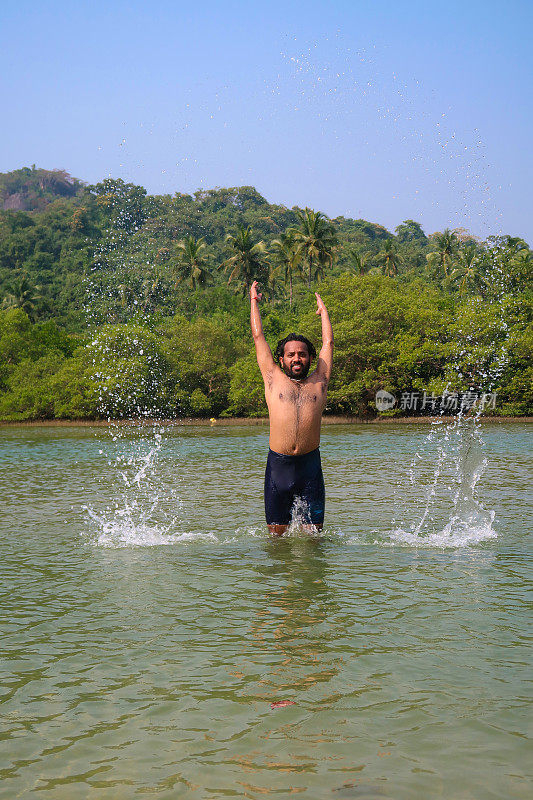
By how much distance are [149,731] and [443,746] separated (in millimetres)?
1614

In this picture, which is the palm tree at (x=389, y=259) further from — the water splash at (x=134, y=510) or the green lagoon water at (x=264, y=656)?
the green lagoon water at (x=264, y=656)

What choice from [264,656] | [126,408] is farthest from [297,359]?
[126,408]

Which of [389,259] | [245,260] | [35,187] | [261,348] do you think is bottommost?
[261,348]

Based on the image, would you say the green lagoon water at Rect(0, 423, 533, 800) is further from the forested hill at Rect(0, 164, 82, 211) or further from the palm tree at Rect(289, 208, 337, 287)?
the forested hill at Rect(0, 164, 82, 211)

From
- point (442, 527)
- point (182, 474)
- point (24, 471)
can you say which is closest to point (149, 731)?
point (442, 527)

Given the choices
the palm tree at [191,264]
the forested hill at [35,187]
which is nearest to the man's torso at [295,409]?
the palm tree at [191,264]

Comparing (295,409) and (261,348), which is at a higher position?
(261,348)

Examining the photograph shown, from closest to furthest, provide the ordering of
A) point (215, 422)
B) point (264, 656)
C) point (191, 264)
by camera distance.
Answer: point (264, 656) → point (215, 422) → point (191, 264)

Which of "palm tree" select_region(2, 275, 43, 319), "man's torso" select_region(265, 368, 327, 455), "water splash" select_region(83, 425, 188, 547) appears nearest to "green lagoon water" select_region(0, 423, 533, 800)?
"water splash" select_region(83, 425, 188, 547)

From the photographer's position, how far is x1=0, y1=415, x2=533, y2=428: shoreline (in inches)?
1891

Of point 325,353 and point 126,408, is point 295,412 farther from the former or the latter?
point 126,408

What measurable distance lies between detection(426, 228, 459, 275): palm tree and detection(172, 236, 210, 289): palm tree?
19961mm

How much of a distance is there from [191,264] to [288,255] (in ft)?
27.3

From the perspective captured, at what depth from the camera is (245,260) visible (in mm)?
65125
